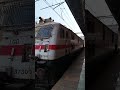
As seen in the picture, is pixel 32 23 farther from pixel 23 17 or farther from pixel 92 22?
pixel 92 22

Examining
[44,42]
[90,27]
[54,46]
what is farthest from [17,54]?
[54,46]

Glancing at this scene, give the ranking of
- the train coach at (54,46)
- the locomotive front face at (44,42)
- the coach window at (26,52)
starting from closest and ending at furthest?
the coach window at (26,52) → the locomotive front face at (44,42) → the train coach at (54,46)

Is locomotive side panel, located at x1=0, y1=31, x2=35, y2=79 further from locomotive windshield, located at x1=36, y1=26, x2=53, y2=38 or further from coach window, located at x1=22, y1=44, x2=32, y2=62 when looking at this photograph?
locomotive windshield, located at x1=36, y1=26, x2=53, y2=38

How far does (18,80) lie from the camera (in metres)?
1.00

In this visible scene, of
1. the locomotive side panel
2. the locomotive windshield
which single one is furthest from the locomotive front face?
the locomotive side panel

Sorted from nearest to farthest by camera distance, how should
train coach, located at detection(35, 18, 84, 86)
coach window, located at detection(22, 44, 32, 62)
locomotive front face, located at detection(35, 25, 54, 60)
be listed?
coach window, located at detection(22, 44, 32, 62) < locomotive front face, located at detection(35, 25, 54, 60) < train coach, located at detection(35, 18, 84, 86)

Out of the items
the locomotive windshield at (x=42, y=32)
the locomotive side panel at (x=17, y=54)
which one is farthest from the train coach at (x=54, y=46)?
the locomotive side panel at (x=17, y=54)

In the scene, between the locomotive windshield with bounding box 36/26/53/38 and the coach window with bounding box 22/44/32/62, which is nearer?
the coach window with bounding box 22/44/32/62

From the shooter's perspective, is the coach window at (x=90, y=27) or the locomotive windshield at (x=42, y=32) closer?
the coach window at (x=90, y=27)

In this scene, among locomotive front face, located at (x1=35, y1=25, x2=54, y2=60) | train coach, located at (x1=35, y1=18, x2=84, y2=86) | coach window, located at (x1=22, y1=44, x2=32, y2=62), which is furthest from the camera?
train coach, located at (x1=35, y1=18, x2=84, y2=86)

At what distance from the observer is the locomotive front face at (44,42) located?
1.56m

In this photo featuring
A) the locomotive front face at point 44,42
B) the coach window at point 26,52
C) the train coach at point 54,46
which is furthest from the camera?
the train coach at point 54,46

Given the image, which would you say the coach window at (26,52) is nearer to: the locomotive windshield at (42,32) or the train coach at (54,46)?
the locomotive windshield at (42,32)

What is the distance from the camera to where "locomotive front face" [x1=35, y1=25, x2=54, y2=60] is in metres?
1.56
